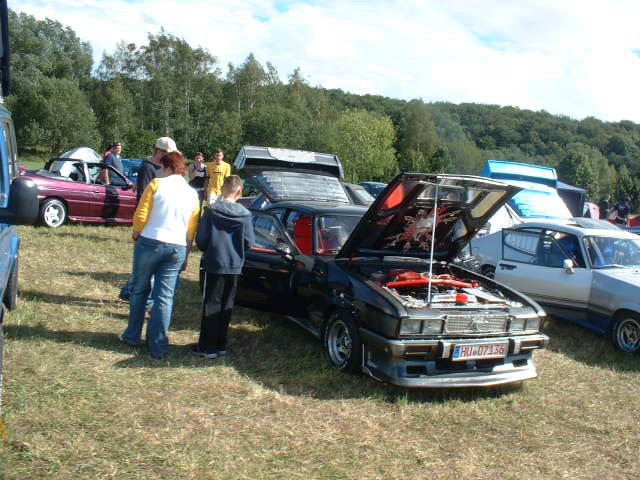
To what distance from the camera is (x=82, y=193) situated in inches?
483

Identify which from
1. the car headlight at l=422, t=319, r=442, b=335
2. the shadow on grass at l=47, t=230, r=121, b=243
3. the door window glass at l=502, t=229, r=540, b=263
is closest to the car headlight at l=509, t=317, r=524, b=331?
the car headlight at l=422, t=319, r=442, b=335

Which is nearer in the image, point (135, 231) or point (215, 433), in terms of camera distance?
point (215, 433)

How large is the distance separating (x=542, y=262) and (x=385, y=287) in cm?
364

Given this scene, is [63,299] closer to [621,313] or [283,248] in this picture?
[283,248]

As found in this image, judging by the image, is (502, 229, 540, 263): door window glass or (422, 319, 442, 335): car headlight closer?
(422, 319, 442, 335): car headlight

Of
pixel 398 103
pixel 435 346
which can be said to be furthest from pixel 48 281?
pixel 398 103

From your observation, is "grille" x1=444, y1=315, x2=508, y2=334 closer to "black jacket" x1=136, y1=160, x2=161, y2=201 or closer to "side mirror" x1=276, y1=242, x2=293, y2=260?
"side mirror" x1=276, y1=242, x2=293, y2=260

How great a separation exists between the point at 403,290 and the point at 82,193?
352 inches

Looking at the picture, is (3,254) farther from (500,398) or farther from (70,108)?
(70,108)

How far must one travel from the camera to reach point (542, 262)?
7.99m

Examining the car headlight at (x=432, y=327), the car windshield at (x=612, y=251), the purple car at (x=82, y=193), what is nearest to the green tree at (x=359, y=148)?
the purple car at (x=82, y=193)

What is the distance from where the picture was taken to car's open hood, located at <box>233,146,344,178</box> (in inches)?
515

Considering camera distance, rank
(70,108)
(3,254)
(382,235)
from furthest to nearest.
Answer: (70,108) → (382,235) → (3,254)

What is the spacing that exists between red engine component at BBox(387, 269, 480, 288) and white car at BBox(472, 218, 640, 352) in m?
2.23
